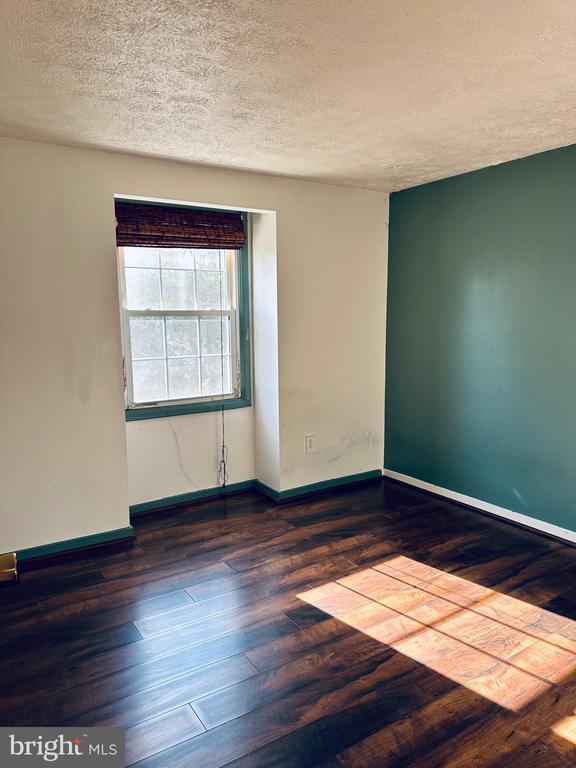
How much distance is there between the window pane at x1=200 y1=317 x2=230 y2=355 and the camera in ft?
13.1

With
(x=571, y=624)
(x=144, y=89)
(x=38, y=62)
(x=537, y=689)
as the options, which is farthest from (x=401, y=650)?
(x=38, y=62)

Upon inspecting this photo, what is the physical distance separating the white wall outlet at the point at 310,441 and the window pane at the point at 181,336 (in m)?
1.07

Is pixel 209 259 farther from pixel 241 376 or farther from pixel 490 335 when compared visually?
pixel 490 335

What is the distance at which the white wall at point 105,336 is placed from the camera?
9.77 feet

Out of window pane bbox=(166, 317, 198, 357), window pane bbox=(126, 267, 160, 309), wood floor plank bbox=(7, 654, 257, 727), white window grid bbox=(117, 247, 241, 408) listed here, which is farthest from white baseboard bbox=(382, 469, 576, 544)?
window pane bbox=(126, 267, 160, 309)

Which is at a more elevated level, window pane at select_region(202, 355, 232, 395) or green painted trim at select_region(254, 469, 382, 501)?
window pane at select_region(202, 355, 232, 395)

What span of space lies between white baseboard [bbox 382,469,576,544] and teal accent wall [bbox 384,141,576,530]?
0.13 ft

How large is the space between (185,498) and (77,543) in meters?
0.93

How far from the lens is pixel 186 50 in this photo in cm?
189

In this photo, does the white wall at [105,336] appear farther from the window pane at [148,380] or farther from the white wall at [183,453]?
the window pane at [148,380]

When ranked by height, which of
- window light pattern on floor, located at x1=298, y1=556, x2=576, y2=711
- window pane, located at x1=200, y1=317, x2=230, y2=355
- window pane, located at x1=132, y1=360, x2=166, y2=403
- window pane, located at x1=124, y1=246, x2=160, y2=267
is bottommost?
window light pattern on floor, located at x1=298, y1=556, x2=576, y2=711

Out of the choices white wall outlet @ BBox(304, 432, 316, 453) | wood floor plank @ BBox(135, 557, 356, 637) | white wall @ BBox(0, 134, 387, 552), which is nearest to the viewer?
wood floor plank @ BBox(135, 557, 356, 637)

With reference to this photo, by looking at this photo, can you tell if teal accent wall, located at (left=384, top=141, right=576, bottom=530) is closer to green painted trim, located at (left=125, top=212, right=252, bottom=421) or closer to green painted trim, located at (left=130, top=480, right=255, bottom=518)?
green painted trim, located at (left=125, top=212, right=252, bottom=421)

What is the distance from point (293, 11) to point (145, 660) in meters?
2.48
